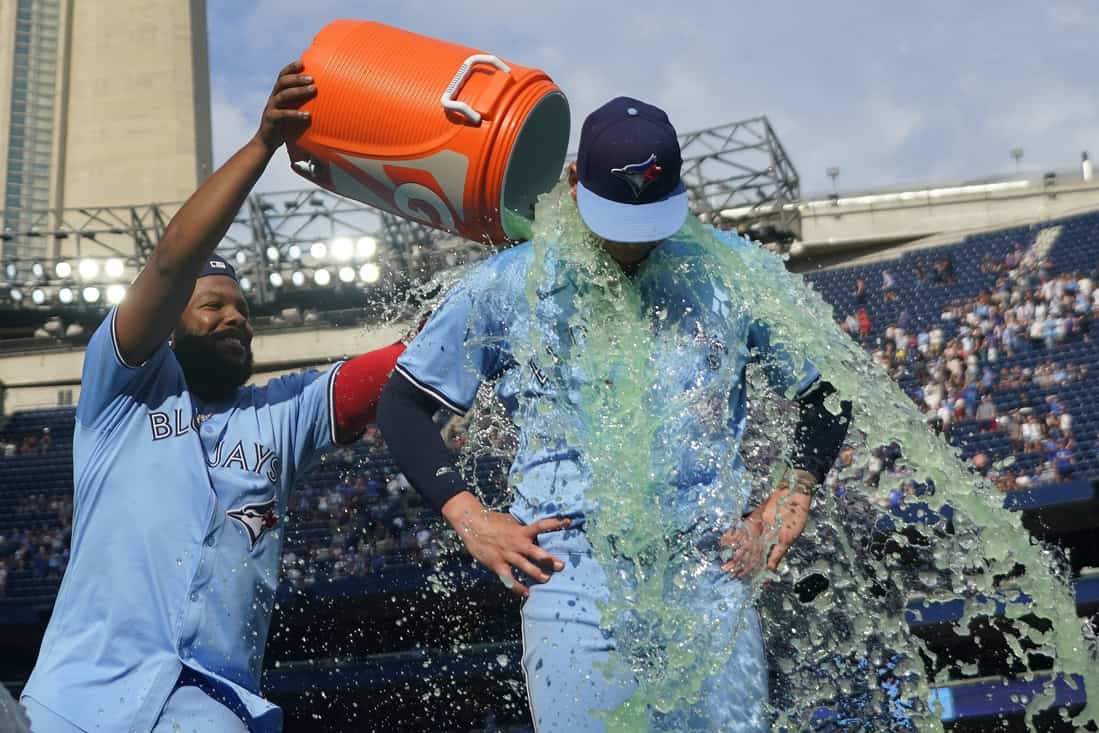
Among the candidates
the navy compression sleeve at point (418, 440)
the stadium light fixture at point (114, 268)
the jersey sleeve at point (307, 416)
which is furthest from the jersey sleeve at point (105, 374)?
the stadium light fixture at point (114, 268)

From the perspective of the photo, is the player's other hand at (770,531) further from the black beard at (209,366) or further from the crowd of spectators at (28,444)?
the crowd of spectators at (28,444)

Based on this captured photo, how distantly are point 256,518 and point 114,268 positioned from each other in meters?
24.3

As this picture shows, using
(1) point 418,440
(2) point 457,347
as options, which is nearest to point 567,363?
(2) point 457,347

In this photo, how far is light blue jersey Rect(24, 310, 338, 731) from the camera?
2.72 meters

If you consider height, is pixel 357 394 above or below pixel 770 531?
above

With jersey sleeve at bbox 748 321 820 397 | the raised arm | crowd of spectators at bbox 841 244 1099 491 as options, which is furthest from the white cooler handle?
crowd of spectators at bbox 841 244 1099 491

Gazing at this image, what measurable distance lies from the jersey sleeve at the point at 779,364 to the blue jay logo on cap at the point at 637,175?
16.0 inches

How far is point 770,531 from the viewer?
8.20 ft

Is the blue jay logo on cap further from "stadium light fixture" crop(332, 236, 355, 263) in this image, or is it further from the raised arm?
"stadium light fixture" crop(332, 236, 355, 263)

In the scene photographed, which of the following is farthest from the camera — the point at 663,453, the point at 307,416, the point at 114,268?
the point at 114,268

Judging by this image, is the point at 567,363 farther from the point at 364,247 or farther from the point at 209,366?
the point at 364,247

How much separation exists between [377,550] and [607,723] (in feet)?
46.8

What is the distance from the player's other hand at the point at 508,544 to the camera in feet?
7.57

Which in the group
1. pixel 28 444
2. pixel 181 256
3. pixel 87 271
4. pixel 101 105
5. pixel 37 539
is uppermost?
pixel 101 105
